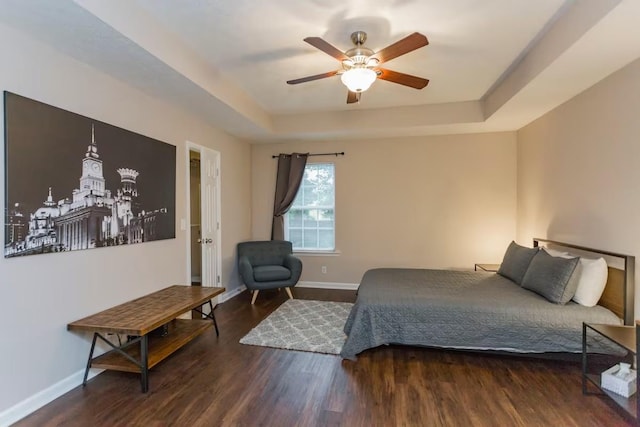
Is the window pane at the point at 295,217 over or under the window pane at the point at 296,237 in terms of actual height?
over

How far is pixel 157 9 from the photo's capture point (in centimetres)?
231

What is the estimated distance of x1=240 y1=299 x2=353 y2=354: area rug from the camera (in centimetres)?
320

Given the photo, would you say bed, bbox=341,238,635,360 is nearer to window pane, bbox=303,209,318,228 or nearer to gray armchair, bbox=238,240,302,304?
gray armchair, bbox=238,240,302,304

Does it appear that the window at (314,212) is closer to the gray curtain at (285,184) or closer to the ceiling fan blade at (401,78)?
the gray curtain at (285,184)

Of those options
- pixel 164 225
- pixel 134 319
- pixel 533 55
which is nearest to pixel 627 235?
pixel 533 55

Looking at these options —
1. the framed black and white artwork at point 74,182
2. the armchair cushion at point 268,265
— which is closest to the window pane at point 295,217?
the armchair cushion at point 268,265

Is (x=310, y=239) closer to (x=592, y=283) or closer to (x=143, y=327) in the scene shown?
(x=143, y=327)

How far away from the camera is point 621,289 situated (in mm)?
2637

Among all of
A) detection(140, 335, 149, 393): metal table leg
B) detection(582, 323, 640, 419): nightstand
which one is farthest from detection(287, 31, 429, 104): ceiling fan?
detection(140, 335, 149, 393): metal table leg

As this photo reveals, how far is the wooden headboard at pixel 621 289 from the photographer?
8.34 ft

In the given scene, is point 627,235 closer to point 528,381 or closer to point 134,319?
point 528,381

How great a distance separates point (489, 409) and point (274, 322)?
2.28 m

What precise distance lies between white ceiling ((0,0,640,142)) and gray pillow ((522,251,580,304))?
1577 mm

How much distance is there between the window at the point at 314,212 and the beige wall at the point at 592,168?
284cm
